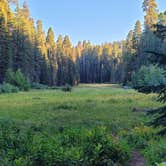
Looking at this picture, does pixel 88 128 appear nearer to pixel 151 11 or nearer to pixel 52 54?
pixel 151 11

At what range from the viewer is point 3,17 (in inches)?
1852

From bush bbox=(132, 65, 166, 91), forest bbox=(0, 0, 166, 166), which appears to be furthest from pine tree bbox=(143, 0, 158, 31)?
forest bbox=(0, 0, 166, 166)

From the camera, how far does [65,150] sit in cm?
763

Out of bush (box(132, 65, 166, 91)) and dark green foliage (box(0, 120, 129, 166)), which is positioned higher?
bush (box(132, 65, 166, 91))

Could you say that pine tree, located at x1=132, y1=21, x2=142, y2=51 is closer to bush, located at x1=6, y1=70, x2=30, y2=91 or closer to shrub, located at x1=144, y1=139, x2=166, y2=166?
bush, located at x1=6, y1=70, x2=30, y2=91

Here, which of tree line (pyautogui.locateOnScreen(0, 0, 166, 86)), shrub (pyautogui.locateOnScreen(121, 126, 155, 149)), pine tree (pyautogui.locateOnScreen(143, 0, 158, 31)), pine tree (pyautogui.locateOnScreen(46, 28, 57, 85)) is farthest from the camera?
pine tree (pyautogui.locateOnScreen(46, 28, 57, 85))

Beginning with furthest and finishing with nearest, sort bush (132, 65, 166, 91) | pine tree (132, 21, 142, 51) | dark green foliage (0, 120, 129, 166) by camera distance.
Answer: pine tree (132, 21, 142, 51) → bush (132, 65, 166, 91) → dark green foliage (0, 120, 129, 166)

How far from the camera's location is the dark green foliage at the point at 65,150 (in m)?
7.08

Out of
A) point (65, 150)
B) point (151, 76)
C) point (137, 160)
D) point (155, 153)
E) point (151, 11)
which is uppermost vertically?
point (151, 11)

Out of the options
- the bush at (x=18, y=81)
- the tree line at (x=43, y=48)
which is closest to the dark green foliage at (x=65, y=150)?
the tree line at (x=43, y=48)

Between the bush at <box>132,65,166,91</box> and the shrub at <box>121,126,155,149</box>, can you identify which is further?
the bush at <box>132,65,166,91</box>

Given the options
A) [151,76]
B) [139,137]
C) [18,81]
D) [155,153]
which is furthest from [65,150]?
[18,81]

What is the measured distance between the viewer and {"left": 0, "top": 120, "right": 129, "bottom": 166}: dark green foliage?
708 centimetres

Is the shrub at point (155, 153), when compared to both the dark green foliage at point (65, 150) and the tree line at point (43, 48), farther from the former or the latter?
the tree line at point (43, 48)
